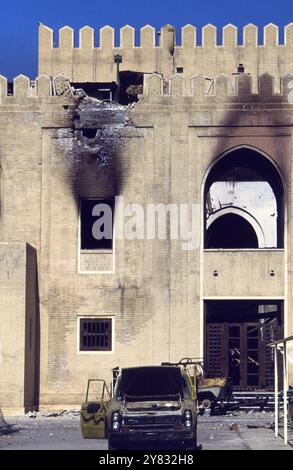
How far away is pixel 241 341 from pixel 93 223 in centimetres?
593

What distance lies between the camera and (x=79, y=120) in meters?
35.7

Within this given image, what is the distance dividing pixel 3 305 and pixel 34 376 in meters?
2.54

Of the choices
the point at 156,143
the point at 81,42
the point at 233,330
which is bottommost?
the point at 233,330

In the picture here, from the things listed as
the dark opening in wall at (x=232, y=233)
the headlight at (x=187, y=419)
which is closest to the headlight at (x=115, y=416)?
the headlight at (x=187, y=419)

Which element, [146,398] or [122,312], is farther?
[122,312]

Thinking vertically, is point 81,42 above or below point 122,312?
above

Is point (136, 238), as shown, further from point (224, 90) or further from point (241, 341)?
point (224, 90)

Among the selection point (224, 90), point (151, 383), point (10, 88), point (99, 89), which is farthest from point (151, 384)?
point (99, 89)


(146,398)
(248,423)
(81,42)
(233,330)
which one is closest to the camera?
(146,398)

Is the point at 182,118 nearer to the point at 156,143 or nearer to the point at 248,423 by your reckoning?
the point at 156,143

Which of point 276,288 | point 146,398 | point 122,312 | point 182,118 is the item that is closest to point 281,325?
point 276,288

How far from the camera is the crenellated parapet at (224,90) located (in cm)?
3538

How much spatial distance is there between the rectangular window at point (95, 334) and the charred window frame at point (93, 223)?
7.51ft
